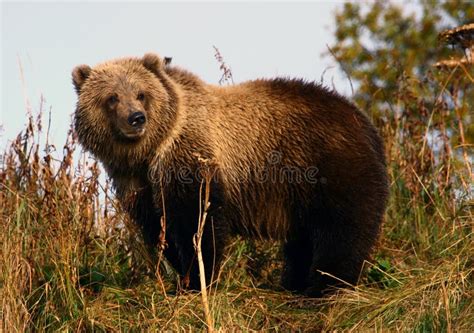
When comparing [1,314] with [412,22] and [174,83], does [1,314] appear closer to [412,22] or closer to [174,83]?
[174,83]

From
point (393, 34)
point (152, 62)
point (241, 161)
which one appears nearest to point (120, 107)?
point (152, 62)

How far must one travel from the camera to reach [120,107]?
6375 mm

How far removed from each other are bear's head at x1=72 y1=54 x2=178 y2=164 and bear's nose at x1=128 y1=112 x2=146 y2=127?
0.05 meters

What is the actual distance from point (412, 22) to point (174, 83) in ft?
38.7

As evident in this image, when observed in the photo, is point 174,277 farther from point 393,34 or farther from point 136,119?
point 393,34

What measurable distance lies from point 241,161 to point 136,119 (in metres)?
1.05

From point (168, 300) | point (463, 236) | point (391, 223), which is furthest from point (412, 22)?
point (168, 300)

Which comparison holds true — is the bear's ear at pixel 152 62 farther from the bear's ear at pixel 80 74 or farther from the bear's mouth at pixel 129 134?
the bear's mouth at pixel 129 134

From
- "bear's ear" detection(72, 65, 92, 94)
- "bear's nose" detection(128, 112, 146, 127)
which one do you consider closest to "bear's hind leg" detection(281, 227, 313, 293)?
"bear's nose" detection(128, 112, 146, 127)

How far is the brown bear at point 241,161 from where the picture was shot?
255 inches

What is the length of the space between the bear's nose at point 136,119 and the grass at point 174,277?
605mm

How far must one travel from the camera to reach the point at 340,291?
6613mm

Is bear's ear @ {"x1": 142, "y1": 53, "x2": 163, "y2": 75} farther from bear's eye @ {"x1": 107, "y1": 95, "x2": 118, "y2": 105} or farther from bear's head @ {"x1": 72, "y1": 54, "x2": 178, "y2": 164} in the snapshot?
bear's eye @ {"x1": 107, "y1": 95, "x2": 118, "y2": 105}

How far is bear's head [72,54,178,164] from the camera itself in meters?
6.46
